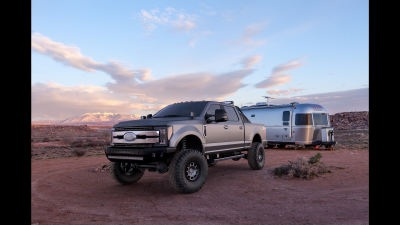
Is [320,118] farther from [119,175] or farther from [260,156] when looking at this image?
[119,175]

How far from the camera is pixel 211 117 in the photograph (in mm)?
7609

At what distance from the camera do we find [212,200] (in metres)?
5.75

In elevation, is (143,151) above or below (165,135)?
below

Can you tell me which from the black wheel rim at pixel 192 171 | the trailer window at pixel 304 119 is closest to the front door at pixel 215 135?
the black wheel rim at pixel 192 171

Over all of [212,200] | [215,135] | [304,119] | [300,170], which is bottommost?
[212,200]

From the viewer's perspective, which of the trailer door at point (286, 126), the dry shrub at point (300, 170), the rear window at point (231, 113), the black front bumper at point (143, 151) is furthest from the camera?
the trailer door at point (286, 126)

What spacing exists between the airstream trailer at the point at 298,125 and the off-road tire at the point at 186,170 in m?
10.7

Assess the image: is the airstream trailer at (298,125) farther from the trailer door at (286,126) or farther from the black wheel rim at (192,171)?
the black wheel rim at (192,171)

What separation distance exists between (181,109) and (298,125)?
33.7 ft

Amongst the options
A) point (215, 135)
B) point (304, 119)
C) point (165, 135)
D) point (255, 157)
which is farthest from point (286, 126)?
point (165, 135)

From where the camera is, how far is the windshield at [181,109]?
24.6 feet

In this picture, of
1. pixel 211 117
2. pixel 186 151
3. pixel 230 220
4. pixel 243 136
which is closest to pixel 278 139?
pixel 243 136
